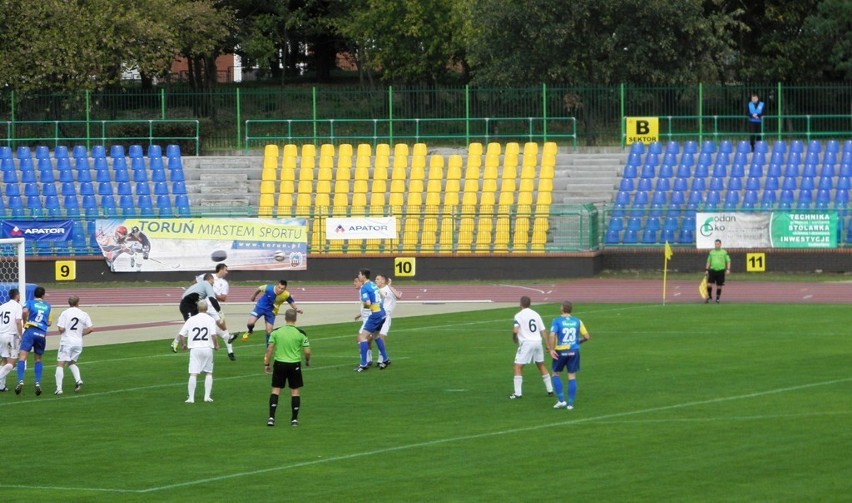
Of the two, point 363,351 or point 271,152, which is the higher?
point 271,152

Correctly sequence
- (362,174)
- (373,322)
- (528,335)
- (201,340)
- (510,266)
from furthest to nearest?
(362,174)
(510,266)
(373,322)
(201,340)
(528,335)

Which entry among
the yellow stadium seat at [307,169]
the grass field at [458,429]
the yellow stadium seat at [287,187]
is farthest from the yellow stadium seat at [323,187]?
the grass field at [458,429]

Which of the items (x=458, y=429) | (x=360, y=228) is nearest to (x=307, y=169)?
(x=360, y=228)

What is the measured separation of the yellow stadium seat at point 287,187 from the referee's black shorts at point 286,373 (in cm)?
3279

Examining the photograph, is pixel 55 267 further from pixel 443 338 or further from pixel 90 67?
pixel 443 338

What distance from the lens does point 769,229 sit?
47.9m

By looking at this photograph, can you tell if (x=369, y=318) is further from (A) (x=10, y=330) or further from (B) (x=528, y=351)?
(A) (x=10, y=330)

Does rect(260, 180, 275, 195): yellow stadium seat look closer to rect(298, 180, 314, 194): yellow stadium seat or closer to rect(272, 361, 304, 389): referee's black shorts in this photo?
rect(298, 180, 314, 194): yellow stadium seat

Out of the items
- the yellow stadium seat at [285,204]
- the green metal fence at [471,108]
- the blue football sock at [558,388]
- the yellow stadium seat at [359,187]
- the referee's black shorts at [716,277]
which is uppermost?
the green metal fence at [471,108]

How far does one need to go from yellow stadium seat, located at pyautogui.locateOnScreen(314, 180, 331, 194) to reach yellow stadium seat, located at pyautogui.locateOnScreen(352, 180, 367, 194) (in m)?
0.92

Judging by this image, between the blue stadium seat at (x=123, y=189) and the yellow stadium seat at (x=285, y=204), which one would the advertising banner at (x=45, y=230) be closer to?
the blue stadium seat at (x=123, y=189)

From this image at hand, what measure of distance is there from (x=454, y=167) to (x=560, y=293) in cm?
996

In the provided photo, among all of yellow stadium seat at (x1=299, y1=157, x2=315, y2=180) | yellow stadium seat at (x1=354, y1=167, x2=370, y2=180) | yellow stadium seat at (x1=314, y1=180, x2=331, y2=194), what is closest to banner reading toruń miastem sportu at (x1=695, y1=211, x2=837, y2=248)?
yellow stadium seat at (x1=354, y1=167, x2=370, y2=180)

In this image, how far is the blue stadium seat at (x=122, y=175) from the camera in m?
54.2
